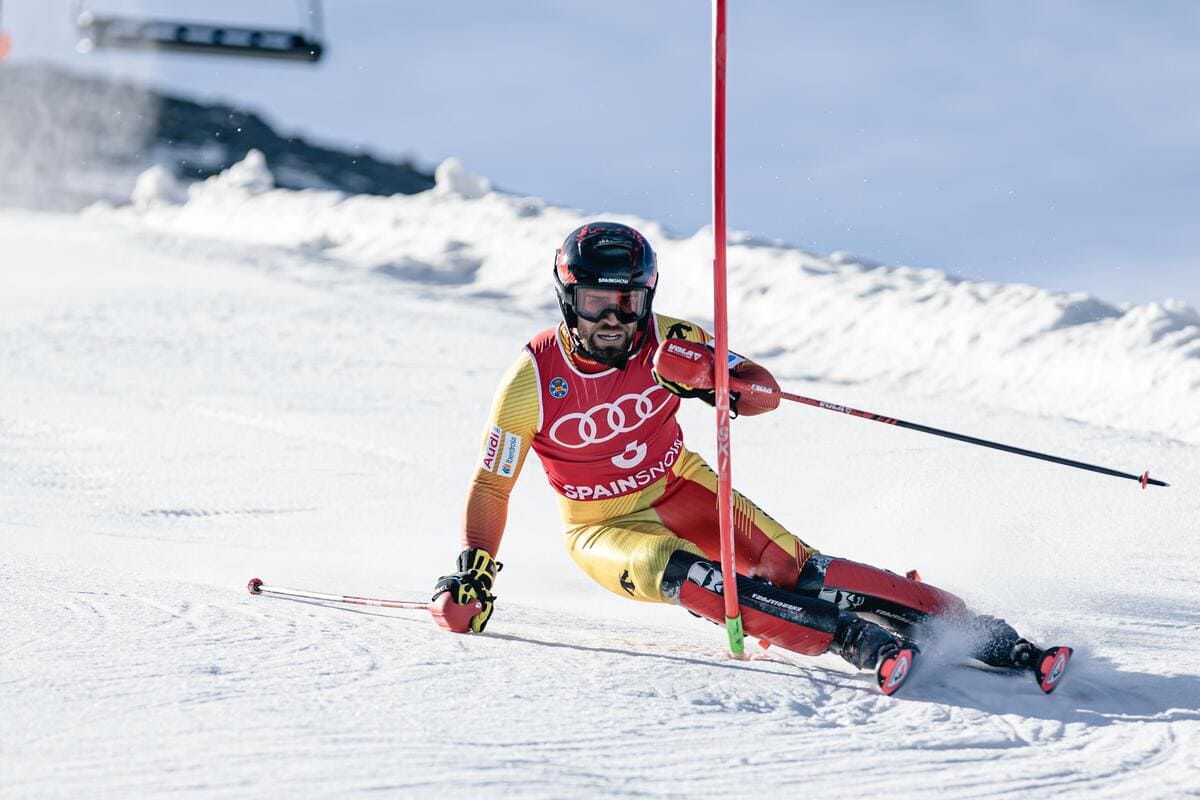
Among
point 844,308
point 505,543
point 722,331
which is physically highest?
point 844,308

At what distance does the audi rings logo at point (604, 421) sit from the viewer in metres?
4.37

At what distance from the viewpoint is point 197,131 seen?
34.8 metres

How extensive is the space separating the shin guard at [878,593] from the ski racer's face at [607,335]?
38.9 inches

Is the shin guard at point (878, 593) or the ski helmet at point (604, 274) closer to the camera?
the shin guard at point (878, 593)

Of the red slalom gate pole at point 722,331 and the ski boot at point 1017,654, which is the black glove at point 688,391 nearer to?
the red slalom gate pole at point 722,331

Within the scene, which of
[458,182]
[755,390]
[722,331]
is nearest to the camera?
[722,331]

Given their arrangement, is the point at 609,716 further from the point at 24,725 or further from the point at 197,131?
the point at 197,131

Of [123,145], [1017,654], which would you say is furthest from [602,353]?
[123,145]

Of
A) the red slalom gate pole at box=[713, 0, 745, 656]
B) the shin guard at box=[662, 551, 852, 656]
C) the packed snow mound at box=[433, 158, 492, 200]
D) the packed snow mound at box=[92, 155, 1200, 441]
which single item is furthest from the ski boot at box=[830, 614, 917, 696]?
the packed snow mound at box=[433, 158, 492, 200]

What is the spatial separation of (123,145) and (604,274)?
3152cm

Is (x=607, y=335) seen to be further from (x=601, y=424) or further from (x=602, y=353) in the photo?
(x=601, y=424)

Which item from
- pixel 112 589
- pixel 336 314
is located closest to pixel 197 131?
pixel 336 314

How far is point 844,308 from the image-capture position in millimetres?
15766

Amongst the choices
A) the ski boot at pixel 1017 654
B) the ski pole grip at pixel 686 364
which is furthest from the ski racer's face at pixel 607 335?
the ski boot at pixel 1017 654
